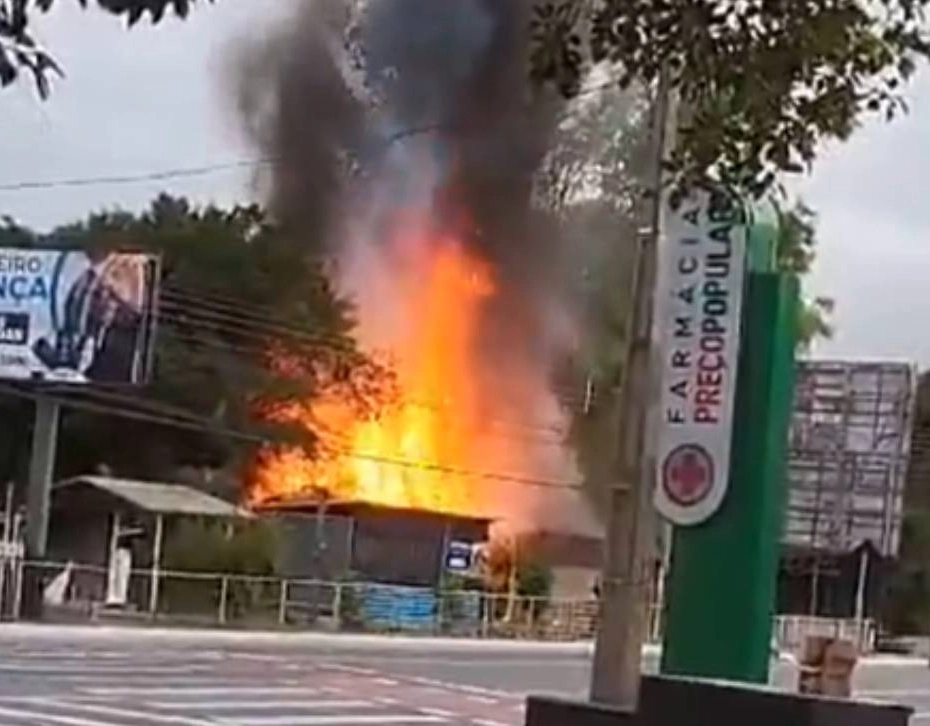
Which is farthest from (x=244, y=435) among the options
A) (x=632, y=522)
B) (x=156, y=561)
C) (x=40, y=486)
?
(x=632, y=522)

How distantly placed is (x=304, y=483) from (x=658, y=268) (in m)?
38.5

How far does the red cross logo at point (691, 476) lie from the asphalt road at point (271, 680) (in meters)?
3.56

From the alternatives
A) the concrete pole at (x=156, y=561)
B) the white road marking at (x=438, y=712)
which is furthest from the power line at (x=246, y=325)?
the white road marking at (x=438, y=712)

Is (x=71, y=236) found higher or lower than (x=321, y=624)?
higher

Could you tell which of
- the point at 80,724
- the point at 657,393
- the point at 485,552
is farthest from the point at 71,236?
the point at 657,393

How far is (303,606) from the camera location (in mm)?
44656

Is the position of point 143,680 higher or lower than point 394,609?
lower

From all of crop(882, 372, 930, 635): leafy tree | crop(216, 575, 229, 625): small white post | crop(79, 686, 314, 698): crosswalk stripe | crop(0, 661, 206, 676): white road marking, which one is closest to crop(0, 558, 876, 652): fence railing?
crop(216, 575, 229, 625): small white post

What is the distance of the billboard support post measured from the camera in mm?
39438

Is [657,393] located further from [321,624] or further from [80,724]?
[321,624]

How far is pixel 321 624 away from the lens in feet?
144

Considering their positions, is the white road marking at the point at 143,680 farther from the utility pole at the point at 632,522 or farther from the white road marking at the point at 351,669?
the utility pole at the point at 632,522

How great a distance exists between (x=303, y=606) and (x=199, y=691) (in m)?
20.4

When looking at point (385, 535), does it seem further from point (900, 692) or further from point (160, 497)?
point (900, 692)
